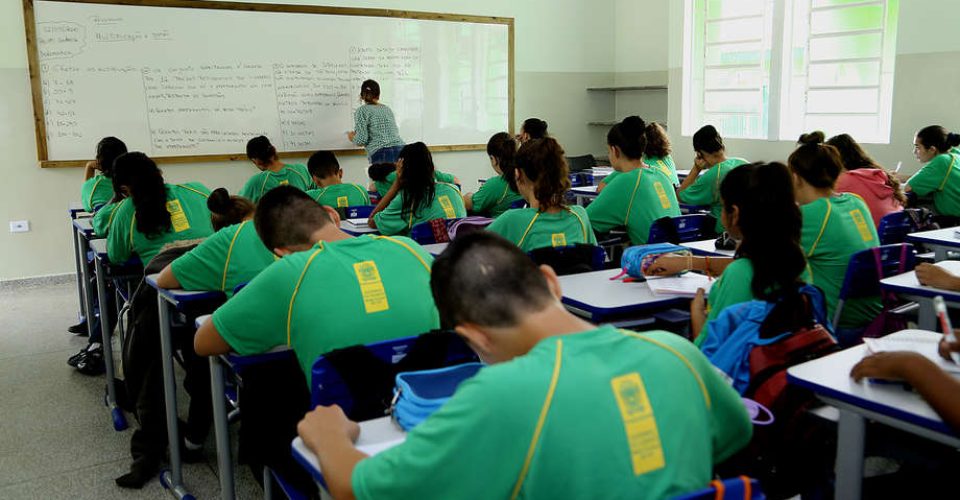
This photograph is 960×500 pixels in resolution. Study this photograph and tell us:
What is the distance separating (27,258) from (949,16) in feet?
25.3

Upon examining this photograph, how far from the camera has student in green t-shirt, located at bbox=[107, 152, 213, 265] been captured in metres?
3.59

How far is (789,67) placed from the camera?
7.86 metres

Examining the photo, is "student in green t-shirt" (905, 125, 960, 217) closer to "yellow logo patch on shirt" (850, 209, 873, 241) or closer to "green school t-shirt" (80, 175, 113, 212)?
"yellow logo patch on shirt" (850, 209, 873, 241)

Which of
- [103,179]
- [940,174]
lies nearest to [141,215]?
[103,179]

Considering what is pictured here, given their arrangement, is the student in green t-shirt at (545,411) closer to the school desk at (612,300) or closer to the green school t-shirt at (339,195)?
the school desk at (612,300)

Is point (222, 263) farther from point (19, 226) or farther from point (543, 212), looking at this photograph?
point (19, 226)

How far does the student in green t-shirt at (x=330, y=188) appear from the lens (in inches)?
216

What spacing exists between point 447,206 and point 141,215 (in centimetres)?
178

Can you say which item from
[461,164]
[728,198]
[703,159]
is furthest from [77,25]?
[728,198]

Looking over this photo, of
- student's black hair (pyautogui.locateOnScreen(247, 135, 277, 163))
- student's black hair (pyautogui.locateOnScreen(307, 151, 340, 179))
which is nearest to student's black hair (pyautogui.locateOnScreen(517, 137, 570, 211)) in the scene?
student's black hair (pyautogui.locateOnScreen(307, 151, 340, 179))

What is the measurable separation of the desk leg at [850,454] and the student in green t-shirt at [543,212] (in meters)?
1.69

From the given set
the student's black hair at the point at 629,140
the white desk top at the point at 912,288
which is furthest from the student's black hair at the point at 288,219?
the student's black hair at the point at 629,140

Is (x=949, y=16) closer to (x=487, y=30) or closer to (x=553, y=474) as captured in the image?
(x=487, y=30)

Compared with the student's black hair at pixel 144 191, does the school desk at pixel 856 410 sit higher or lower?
lower
